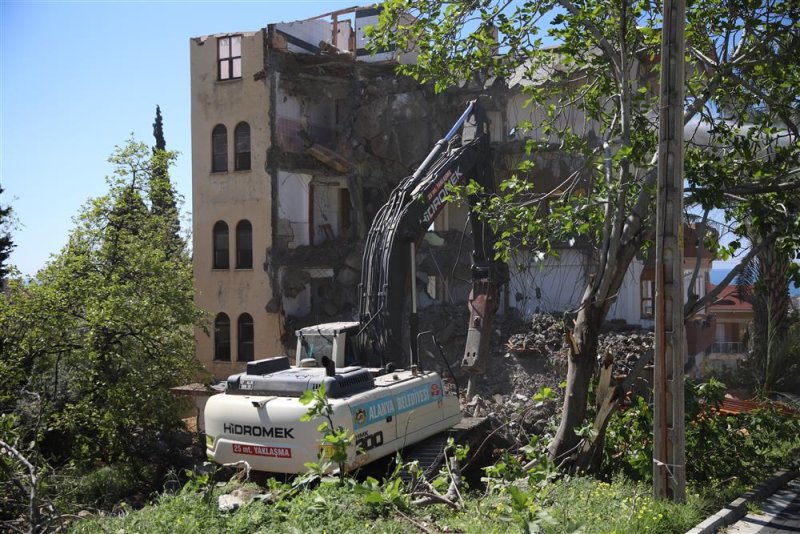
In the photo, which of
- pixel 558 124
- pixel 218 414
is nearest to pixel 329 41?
pixel 558 124

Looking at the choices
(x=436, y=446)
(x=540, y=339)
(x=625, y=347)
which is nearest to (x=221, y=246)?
(x=540, y=339)

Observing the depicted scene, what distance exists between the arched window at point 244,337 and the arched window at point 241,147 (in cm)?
577

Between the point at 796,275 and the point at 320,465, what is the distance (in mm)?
6621

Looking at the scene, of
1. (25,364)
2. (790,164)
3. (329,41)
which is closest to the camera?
(790,164)

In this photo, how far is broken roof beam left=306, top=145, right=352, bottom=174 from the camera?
98.4 feet

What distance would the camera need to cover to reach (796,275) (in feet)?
33.5

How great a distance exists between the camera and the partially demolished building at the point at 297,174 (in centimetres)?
2939

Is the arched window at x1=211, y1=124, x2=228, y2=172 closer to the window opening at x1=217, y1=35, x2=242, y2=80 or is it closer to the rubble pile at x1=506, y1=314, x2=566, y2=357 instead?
the window opening at x1=217, y1=35, x2=242, y2=80

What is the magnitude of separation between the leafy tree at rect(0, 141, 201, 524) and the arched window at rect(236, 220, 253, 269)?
1134cm

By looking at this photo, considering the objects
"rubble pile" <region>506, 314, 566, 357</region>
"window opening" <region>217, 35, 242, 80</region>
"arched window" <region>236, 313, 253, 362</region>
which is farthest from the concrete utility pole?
"window opening" <region>217, 35, 242, 80</region>

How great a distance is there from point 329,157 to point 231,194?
4061 millimetres

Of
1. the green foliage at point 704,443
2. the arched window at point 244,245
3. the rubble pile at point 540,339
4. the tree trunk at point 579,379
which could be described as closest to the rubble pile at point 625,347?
the rubble pile at point 540,339

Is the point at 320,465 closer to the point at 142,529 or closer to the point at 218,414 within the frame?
the point at 142,529

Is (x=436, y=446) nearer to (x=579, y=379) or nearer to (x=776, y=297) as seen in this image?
(x=579, y=379)
